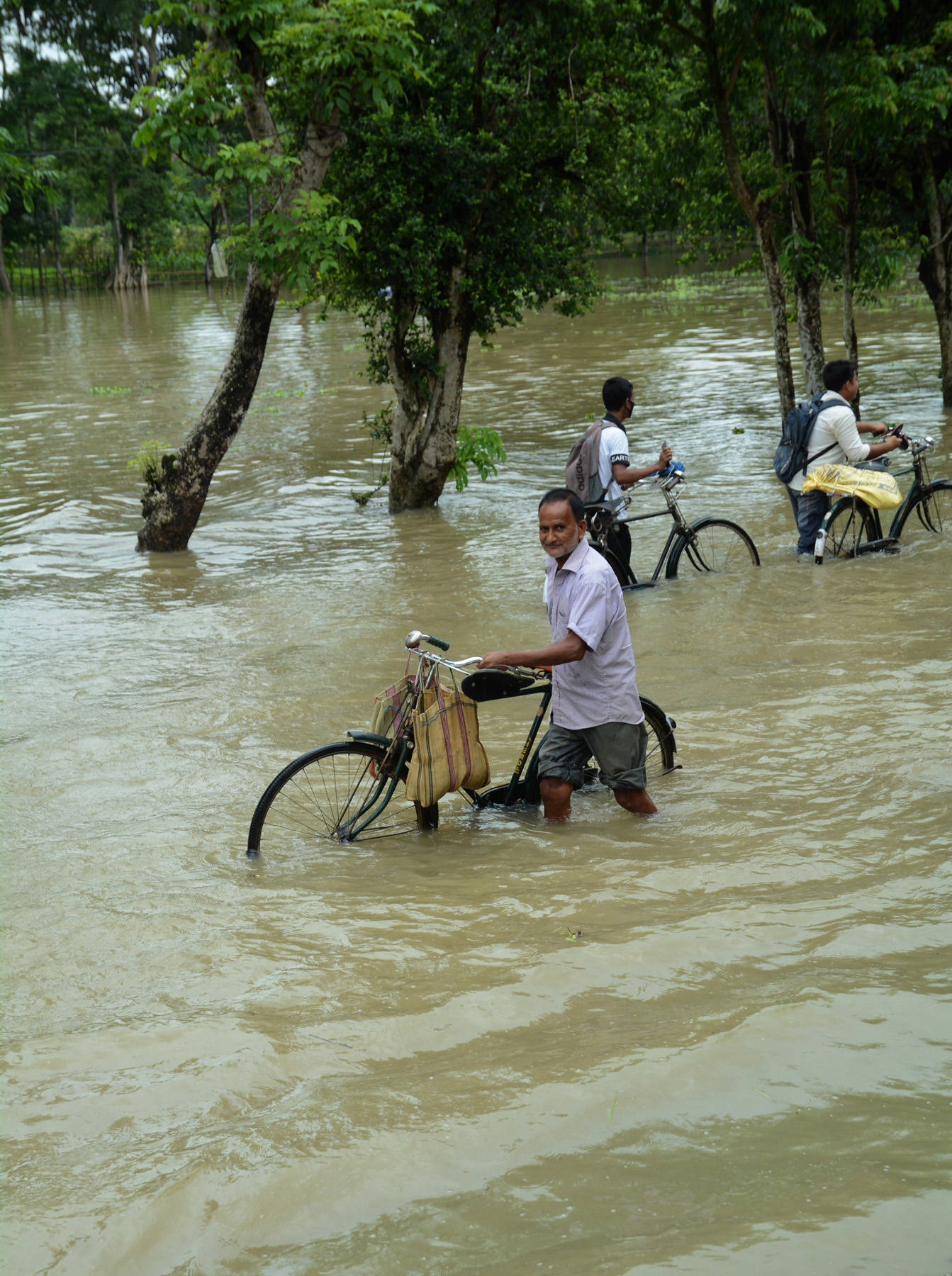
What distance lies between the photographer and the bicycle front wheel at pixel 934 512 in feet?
34.8

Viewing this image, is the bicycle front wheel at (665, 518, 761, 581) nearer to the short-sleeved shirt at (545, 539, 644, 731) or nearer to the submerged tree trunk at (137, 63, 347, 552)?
the submerged tree trunk at (137, 63, 347, 552)

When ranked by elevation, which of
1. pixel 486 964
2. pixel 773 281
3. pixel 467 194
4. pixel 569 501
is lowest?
pixel 486 964

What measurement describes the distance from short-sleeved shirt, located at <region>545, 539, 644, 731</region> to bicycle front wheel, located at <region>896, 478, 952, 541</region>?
624 cm

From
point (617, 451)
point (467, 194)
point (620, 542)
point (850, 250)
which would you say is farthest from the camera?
point (850, 250)

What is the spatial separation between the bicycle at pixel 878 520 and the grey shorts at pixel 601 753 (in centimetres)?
537

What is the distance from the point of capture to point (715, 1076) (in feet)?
11.5

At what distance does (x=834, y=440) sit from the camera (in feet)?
32.4

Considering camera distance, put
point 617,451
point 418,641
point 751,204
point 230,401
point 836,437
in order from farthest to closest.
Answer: point 751,204 → point 230,401 → point 836,437 → point 617,451 → point 418,641

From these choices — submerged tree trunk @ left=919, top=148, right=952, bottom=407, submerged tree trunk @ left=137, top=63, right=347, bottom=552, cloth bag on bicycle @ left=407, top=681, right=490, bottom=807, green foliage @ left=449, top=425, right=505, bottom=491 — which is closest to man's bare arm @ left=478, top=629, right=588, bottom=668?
cloth bag on bicycle @ left=407, top=681, right=490, bottom=807

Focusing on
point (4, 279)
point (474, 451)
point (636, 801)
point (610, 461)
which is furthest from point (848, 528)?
point (4, 279)

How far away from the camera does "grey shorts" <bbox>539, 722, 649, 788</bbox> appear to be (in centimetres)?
531

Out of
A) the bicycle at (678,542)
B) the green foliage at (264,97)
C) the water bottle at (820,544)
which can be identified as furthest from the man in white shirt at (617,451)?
the green foliage at (264,97)

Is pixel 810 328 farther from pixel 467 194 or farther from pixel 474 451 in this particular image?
pixel 467 194

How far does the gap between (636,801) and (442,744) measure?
1037 millimetres
